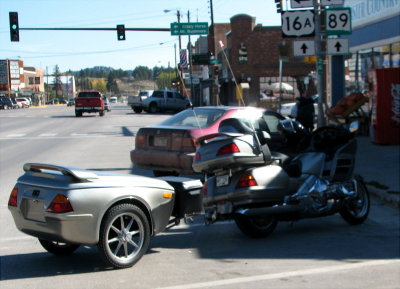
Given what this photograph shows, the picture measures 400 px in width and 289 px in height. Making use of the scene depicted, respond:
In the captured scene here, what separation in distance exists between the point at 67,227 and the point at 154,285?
984 mm

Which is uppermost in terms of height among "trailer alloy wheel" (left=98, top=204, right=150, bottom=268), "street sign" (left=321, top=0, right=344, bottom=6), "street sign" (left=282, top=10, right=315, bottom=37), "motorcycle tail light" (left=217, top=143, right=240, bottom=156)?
"street sign" (left=321, top=0, right=344, bottom=6)

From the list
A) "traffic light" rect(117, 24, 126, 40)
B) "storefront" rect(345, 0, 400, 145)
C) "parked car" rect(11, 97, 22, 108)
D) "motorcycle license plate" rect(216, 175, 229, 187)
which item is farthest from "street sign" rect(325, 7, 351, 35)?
"parked car" rect(11, 97, 22, 108)

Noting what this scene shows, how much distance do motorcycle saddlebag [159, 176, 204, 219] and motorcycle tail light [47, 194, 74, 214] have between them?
1589mm

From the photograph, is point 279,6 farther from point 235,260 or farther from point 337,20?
point 235,260

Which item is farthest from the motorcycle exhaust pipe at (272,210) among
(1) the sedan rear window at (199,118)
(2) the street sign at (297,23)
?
(2) the street sign at (297,23)

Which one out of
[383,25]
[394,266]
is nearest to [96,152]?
[383,25]

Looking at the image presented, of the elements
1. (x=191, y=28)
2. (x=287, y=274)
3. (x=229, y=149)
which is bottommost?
(x=287, y=274)

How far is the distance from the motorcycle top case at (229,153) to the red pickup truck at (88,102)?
41.4 metres

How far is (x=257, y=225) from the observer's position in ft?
23.9

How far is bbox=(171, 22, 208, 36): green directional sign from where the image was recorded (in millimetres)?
37344

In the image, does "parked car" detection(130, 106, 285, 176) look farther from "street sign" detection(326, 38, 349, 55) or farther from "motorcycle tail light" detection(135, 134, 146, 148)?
"street sign" detection(326, 38, 349, 55)

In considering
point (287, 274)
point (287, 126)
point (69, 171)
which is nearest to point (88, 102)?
point (287, 126)

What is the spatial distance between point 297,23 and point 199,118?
354 cm

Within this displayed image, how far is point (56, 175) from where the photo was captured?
19.7 ft
